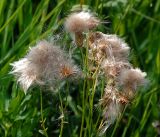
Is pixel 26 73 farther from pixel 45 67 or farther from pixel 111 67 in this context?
pixel 111 67

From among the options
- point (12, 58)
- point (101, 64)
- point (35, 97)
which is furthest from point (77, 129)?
point (101, 64)

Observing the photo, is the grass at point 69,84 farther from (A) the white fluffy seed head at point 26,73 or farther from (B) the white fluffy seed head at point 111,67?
(A) the white fluffy seed head at point 26,73

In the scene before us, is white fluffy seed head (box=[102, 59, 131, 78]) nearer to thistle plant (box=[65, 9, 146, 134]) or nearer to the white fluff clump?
thistle plant (box=[65, 9, 146, 134])

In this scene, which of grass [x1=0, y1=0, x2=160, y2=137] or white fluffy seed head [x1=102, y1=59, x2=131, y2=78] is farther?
grass [x1=0, y1=0, x2=160, y2=137]

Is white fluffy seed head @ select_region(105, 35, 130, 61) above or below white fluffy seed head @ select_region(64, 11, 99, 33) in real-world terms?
below

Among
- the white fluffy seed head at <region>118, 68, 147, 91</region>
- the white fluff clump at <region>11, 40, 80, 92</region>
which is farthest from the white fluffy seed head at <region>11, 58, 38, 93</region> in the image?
the white fluffy seed head at <region>118, 68, 147, 91</region>
